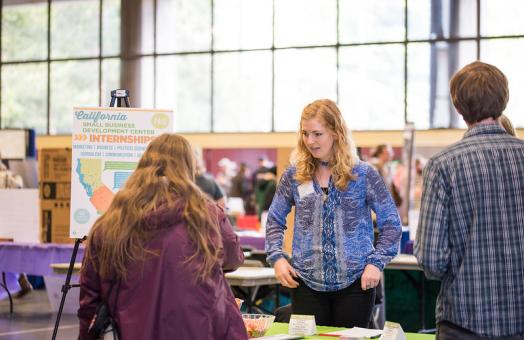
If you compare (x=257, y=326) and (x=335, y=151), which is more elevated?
(x=335, y=151)

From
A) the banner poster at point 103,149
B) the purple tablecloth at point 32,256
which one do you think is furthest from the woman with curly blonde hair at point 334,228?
the purple tablecloth at point 32,256

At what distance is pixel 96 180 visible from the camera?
4980mm

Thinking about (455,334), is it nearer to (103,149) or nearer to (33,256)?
(103,149)

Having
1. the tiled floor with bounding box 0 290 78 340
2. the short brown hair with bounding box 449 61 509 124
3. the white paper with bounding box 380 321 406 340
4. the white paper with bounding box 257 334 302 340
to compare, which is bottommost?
the tiled floor with bounding box 0 290 78 340

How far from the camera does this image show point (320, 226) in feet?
11.4

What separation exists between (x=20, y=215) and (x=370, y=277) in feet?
18.8

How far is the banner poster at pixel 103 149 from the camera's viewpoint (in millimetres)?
4879

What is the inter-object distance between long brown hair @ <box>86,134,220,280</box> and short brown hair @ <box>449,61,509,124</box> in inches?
30.6

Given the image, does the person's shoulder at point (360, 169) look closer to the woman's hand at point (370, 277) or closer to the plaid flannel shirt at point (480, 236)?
the woman's hand at point (370, 277)

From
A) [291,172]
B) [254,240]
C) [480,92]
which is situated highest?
[480,92]

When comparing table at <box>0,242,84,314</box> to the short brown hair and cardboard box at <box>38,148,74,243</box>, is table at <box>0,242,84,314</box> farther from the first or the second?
the short brown hair

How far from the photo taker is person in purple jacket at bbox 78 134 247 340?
8.54 ft

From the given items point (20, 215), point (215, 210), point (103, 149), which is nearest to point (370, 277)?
point (215, 210)

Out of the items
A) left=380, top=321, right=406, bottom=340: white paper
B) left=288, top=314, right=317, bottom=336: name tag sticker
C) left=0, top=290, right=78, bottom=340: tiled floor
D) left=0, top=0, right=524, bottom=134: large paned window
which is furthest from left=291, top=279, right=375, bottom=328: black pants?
left=0, top=0, right=524, bottom=134: large paned window
